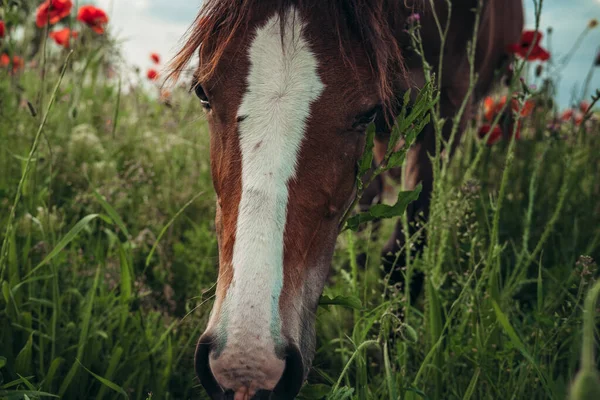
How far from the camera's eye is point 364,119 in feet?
5.24

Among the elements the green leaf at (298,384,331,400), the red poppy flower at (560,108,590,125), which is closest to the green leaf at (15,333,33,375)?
the green leaf at (298,384,331,400)

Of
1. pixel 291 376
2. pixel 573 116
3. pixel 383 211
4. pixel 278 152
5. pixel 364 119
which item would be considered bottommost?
pixel 291 376

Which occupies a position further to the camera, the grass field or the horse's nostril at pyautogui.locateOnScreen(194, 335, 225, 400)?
the grass field

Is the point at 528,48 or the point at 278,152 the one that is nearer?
the point at 278,152

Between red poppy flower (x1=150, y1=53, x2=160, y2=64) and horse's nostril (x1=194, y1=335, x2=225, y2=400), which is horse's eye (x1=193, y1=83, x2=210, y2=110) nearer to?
horse's nostril (x1=194, y1=335, x2=225, y2=400)

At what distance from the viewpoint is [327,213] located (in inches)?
59.2

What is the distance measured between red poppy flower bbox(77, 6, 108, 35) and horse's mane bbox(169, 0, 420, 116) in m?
1.52

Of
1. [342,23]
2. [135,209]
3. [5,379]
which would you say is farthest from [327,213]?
[135,209]

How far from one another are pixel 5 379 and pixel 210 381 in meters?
0.85

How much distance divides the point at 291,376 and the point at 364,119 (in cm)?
77

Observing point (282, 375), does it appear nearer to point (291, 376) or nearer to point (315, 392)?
point (291, 376)

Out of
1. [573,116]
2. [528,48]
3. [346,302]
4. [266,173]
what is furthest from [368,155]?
[573,116]

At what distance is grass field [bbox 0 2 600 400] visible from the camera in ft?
5.47

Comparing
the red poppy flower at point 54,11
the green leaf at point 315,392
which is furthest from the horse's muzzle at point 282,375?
the red poppy flower at point 54,11
